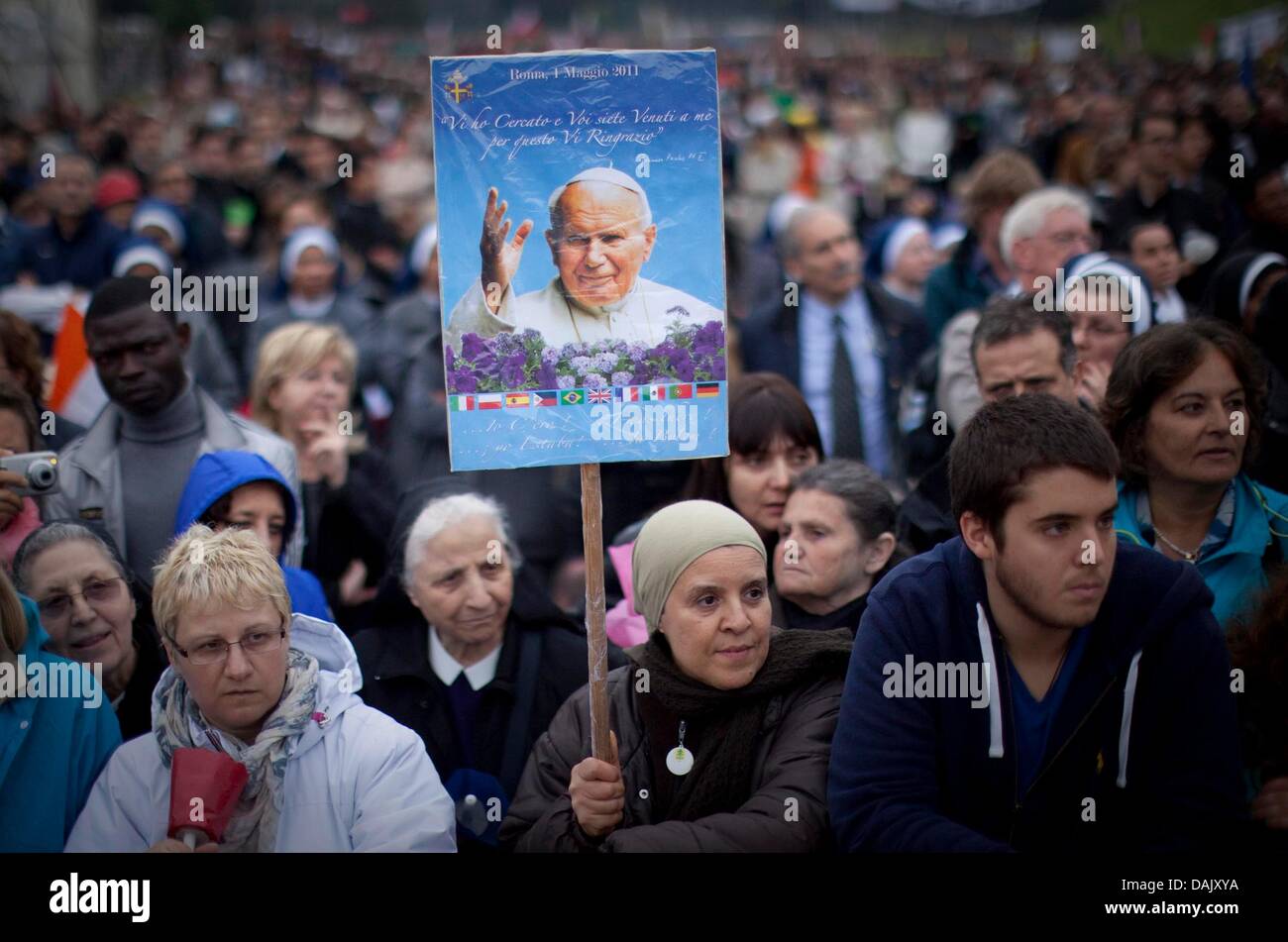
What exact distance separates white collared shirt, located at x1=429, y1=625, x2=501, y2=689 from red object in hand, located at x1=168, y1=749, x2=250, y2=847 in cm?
97

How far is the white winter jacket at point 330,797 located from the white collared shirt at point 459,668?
2.23ft

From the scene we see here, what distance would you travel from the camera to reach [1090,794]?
117 inches

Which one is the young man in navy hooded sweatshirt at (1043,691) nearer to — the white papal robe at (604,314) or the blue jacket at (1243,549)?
the blue jacket at (1243,549)

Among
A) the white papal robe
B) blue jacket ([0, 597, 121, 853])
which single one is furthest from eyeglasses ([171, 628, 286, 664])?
the white papal robe

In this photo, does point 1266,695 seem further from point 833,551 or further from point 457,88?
point 457,88

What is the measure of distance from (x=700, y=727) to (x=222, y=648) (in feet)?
3.95

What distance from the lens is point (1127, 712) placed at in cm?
294

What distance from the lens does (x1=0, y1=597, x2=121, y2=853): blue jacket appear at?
11.0 feet

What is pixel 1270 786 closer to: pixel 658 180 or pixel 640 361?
pixel 640 361

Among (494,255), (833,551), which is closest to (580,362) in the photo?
(494,255)

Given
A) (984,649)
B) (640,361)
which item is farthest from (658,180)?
(984,649)

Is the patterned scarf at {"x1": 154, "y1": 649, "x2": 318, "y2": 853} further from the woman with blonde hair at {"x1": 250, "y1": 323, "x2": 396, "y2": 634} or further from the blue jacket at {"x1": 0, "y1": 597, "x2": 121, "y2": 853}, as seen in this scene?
the woman with blonde hair at {"x1": 250, "y1": 323, "x2": 396, "y2": 634}

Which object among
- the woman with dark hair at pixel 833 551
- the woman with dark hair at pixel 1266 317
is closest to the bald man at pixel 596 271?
the woman with dark hair at pixel 833 551

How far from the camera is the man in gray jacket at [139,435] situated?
4.45m
